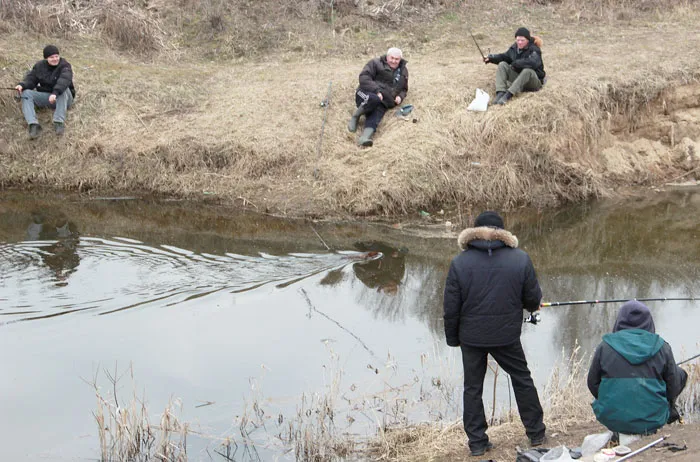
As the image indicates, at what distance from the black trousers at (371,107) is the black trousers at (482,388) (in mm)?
8594

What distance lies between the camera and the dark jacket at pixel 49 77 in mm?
14336

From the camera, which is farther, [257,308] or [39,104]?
[39,104]

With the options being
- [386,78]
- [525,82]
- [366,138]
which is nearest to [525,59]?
[525,82]

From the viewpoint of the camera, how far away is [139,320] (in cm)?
881

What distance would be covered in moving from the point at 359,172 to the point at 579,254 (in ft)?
12.1

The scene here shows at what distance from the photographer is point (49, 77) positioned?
47.4ft

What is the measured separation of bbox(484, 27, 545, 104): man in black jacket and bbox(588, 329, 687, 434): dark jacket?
9259 mm

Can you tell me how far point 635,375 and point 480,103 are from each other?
939 cm

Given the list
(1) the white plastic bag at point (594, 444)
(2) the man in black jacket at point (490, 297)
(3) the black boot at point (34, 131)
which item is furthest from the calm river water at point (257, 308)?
(1) the white plastic bag at point (594, 444)

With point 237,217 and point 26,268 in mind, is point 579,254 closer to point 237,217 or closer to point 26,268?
point 237,217

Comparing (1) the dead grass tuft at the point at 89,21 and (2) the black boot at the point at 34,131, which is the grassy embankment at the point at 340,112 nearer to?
(1) the dead grass tuft at the point at 89,21

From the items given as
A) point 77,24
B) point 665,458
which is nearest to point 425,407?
point 665,458

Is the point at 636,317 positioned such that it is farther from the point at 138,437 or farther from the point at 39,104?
the point at 39,104

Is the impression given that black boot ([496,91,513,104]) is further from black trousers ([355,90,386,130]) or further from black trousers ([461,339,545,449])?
black trousers ([461,339,545,449])
